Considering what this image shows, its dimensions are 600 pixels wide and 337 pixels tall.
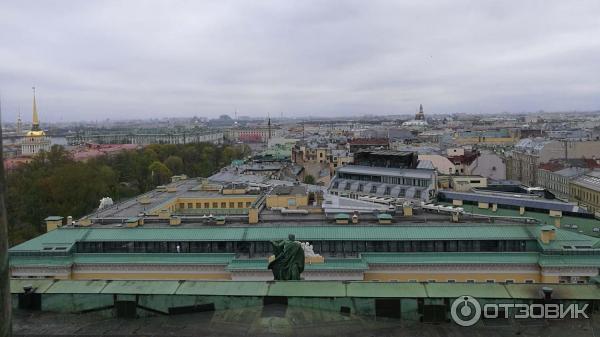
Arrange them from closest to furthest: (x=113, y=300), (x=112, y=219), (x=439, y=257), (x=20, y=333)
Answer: (x=20, y=333) → (x=113, y=300) → (x=439, y=257) → (x=112, y=219)

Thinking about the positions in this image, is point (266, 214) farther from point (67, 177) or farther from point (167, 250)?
point (67, 177)

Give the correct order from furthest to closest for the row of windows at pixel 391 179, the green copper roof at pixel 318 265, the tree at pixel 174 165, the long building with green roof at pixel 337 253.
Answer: the tree at pixel 174 165
the row of windows at pixel 391 179
the long building with green roof at pixel 337 253
the green copper roof at pixel 318 265

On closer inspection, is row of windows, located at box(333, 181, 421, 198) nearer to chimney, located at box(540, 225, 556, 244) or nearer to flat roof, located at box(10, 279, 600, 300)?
chimney, located at box(540, 225, 556, 244)

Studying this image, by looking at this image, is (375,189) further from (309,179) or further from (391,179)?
(309,179)

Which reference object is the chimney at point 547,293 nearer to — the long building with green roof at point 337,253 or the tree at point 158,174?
the long building with green roof at point 337,253

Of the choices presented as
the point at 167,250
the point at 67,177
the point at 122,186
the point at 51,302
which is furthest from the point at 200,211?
the point at 122,186

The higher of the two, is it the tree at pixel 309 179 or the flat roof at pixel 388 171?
the flat roof at pixel 388 171

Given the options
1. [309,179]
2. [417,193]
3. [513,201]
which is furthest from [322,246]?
[309,179]

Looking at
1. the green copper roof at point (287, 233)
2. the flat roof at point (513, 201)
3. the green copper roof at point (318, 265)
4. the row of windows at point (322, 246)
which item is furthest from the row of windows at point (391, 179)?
the green copper roof at point (318, 265)
